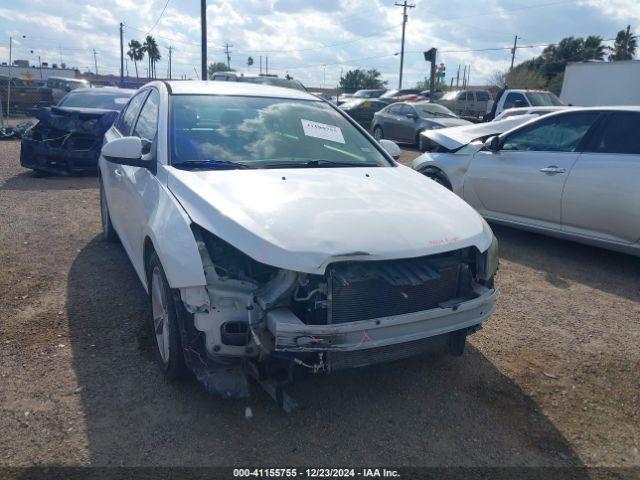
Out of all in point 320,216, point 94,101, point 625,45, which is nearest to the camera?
point 320,216

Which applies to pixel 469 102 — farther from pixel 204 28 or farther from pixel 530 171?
pixel 530 171

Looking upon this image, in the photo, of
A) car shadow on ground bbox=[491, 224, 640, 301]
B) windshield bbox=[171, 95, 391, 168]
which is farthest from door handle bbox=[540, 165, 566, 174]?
windshield bbox=[171, 95, 391, 168]

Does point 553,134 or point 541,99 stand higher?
point 541,99

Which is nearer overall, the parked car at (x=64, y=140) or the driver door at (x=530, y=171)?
the driver door at (x=530, y=171)

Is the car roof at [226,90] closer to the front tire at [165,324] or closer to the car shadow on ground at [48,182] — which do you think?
the front tire at [165,324]

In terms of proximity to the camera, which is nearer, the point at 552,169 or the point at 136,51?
the point at 552,169

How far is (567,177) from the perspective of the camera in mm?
5387

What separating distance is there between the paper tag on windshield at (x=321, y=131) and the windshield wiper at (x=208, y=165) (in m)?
0.80

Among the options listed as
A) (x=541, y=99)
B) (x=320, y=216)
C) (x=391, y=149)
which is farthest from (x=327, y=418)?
(x=541, y=99)

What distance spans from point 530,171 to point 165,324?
4380 millimetres

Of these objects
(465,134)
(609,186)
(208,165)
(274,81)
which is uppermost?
(274,81)

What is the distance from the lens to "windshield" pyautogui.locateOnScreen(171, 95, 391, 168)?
3463mm

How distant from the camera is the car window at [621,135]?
16.6 feet

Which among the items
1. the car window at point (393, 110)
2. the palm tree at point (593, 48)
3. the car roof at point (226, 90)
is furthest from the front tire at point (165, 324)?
the palm tree at point (593, 48)
